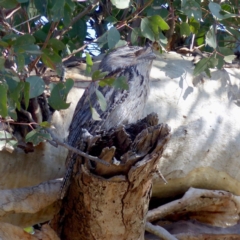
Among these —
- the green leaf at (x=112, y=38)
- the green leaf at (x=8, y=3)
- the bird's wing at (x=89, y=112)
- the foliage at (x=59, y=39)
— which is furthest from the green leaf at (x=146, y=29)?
the green leaf at (x=8, y=3)

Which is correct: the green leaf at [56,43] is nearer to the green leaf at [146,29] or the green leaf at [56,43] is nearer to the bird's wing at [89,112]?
the bird's wing at [89,112]

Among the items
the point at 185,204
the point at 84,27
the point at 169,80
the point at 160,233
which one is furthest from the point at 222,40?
the point at 160,233

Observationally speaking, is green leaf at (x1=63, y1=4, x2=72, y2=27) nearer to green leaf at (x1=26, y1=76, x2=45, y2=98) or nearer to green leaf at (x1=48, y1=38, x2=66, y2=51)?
green leaf at (x1=48, y1=38, x2=66, y2=51)

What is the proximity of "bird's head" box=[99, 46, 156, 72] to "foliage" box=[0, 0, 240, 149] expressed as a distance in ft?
0.43

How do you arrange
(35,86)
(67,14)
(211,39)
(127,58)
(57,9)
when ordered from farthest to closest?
(127,58) < (211,39) < (67,14) < (57,9) < (35,86)

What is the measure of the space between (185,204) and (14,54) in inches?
42.7

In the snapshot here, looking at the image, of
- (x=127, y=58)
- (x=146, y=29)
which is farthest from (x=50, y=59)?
(x=127, y=58)

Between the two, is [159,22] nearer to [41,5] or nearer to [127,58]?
[41,5]

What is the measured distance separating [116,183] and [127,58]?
1.25m

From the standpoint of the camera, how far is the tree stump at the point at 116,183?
1550 millimetres

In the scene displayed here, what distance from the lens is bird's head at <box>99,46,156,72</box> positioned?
260cm

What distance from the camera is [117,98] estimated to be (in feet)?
7.76

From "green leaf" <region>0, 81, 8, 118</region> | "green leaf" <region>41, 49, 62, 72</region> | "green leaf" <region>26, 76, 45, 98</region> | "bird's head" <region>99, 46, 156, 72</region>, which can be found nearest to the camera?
"green leaf" <region>0, 81, 8, 118</region>

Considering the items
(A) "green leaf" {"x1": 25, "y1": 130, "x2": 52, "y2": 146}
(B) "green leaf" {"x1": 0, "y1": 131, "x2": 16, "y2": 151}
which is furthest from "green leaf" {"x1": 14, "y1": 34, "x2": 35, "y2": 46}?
(B) "green leaf" {"x1": 0, "y1": 131, "x2": 16, "y2": 151}
